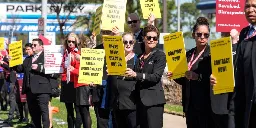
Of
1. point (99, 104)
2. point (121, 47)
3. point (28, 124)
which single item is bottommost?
point (28, 124)

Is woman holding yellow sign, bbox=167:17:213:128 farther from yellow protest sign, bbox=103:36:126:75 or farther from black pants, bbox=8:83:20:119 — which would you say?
black pants, bbox=8:83:20:119

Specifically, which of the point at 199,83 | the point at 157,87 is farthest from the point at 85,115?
the point at 199,83

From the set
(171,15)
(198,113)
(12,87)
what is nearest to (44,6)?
(12,87)

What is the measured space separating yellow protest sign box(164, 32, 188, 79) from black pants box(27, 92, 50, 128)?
4986 mm

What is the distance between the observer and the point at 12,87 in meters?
18.0

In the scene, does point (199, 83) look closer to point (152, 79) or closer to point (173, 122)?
point (152, 79)

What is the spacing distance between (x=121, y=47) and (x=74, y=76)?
3.21 meters

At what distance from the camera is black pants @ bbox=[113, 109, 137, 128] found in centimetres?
899

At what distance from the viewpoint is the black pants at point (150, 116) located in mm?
8430

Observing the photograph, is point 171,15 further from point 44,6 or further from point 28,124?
point 28,124

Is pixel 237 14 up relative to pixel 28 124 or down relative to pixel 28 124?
up

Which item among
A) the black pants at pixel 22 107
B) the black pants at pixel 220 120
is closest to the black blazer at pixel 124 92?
the black pants at pixel 220 120

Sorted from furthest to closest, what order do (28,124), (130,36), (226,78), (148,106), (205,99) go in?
(28,124), (130,36), (148,106), (205,99), (226,78)

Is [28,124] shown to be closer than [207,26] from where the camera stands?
No
